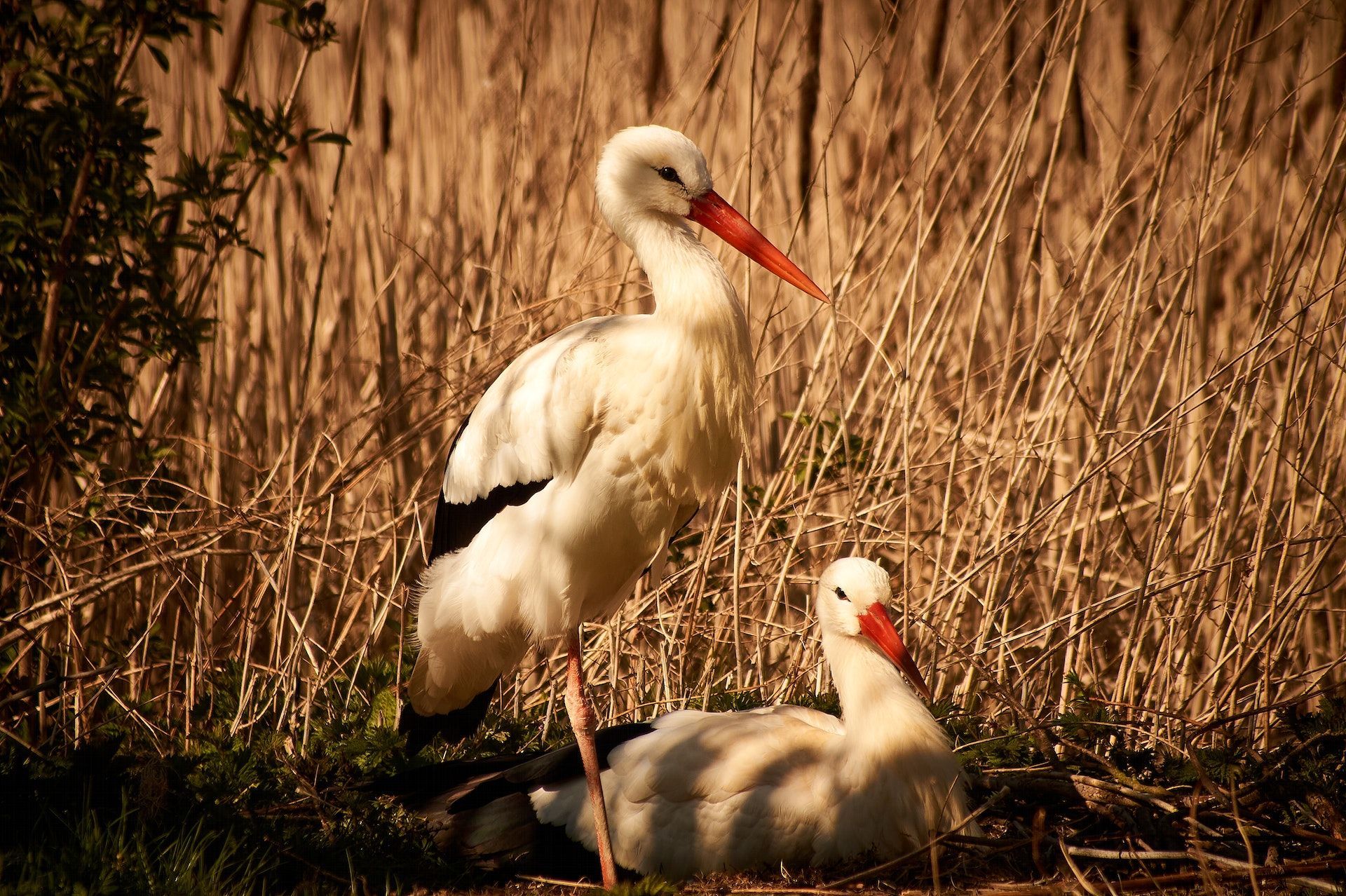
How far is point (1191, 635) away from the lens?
3.23 metres

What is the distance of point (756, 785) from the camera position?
2664 mm

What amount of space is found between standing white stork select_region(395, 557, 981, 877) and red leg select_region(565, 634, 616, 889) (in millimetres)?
90

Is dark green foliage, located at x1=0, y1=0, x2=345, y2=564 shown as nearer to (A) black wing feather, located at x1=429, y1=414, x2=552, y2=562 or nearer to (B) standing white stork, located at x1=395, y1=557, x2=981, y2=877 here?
(A) black wing feather, located at x1=429, y1=414, x2=552, y2=562

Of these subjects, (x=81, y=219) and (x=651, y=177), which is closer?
(x=651, y=177)

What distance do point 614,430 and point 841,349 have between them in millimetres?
1129

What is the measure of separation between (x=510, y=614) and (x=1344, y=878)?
199 cm

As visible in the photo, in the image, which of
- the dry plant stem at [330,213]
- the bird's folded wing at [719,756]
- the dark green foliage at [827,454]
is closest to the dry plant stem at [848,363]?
the dark green foliage at [827,454]

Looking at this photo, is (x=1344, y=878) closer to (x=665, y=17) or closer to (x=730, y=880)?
(x=730, y=880)

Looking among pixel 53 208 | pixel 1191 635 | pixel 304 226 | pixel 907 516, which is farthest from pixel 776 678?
pixel 304 226

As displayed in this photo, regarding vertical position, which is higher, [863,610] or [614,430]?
[614,430]

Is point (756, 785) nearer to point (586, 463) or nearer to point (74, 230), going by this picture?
point (586, 463)

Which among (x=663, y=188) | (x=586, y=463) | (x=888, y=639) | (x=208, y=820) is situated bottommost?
(x=208, y=820)

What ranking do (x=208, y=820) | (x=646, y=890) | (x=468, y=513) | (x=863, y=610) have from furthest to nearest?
(x=468, y=513)
(x=863, y=610)
(x=208, y=820)
(x=646, y=890)

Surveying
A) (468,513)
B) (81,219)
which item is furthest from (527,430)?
(81,219)
